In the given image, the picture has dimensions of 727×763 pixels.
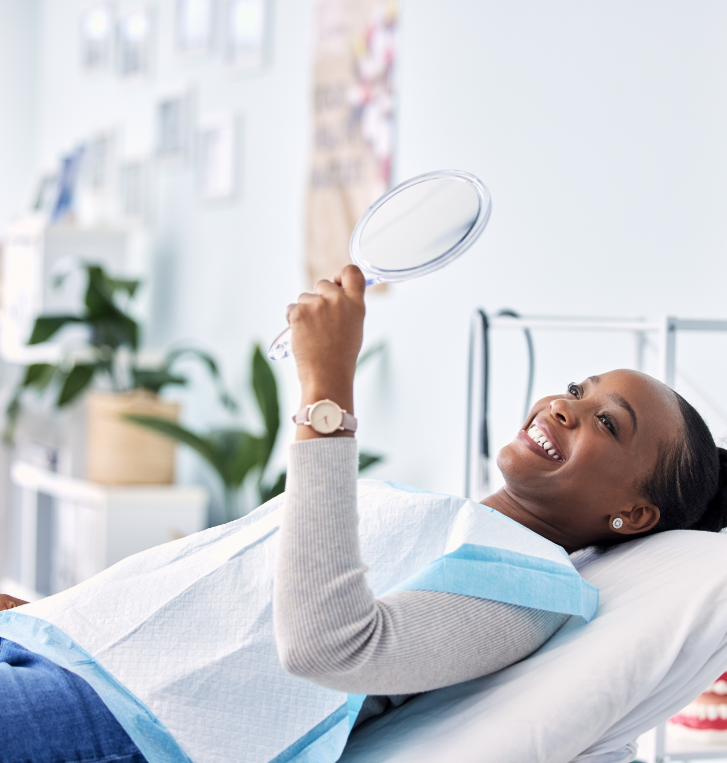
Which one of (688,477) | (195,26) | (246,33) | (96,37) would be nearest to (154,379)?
(246,33)

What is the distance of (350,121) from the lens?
260 cm

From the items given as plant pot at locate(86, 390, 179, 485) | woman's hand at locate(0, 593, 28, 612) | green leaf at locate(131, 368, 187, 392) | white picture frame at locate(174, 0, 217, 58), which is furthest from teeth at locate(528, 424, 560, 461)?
white picture frame at locate(174, 0, 217, 58)

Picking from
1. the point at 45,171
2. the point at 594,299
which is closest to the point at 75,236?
the point at 45,171

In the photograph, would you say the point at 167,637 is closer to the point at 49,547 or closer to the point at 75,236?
the point at 49,547

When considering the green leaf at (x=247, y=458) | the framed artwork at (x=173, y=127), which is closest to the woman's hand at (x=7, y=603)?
the green leaf at (x=247, y=458)

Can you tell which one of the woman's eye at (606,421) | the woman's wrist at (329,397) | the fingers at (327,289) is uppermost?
the fingers at (327,289)

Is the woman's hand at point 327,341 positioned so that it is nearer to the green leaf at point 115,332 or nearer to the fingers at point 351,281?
the fingers at point 351,281

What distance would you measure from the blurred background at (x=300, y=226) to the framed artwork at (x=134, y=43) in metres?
0.01

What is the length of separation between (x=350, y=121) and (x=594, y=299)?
101 cm

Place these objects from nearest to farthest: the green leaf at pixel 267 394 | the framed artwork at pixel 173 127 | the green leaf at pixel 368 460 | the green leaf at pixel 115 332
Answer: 1. the green leaf at pixel 368 460
2. the green leaf at pixel 267 394
3. the green leaf at pixel 115 332
4. the framed artwork at pixel 173 127

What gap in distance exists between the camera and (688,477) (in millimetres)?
1084

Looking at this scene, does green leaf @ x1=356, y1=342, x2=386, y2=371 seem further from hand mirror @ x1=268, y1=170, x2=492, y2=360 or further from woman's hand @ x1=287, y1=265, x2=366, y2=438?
woman's hand @ x1=287, y1=265, x2=366, y2=438

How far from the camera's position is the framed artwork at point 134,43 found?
3.66 metres

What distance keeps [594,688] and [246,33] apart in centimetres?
264
